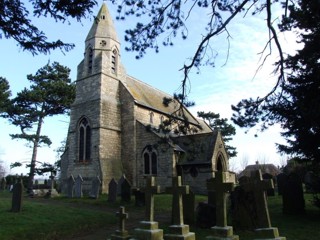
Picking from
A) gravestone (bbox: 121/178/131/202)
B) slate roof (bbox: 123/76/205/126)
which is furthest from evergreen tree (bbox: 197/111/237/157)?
gravestone (bbox: 121/178/131/202)

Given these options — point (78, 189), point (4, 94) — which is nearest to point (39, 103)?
point (4, 94)

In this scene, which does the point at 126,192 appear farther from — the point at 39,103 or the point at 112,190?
the point at 39,103

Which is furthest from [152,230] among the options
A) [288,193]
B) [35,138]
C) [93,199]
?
[35,138]

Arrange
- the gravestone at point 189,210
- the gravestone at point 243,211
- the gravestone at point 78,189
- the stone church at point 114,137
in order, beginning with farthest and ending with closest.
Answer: the stone church at point 114,137 → the gravestone at point 78,189 → the gravestone at point 189,210 → the gravestone at point 243,211

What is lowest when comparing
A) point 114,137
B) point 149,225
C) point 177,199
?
point 149,225

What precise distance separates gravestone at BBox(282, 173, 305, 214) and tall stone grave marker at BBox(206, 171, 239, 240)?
6.52 m

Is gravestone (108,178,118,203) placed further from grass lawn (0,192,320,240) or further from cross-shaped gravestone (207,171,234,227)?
cross-shaped gravestone (207,171,234,227)

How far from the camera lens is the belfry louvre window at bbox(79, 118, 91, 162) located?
80.0 ft

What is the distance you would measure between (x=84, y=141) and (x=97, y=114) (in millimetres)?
2479

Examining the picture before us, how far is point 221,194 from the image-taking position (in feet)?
20.0

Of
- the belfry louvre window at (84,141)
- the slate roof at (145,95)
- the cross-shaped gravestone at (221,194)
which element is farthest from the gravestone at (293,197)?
the belfry louvre window at (84,141)

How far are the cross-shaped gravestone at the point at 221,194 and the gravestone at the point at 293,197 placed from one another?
650 cm

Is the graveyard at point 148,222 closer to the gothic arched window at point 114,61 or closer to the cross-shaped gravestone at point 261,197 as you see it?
the cross-shaped gravestone at point 261,197

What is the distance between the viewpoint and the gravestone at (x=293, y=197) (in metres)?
11.5
